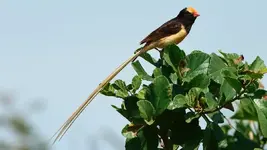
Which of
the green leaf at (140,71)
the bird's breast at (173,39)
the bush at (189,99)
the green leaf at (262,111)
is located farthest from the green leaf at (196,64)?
the bird's breast at (173,39)

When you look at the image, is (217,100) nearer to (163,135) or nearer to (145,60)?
(163,135)

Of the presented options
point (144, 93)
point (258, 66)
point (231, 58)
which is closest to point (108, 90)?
point (144, 93)

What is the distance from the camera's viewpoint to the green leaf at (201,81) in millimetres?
2719

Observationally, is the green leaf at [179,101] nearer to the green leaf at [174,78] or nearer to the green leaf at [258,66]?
the green leaf at [174,78]

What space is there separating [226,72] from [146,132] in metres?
0.40

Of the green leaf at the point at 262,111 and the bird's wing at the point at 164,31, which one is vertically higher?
the bird's wing at the point at 164,31

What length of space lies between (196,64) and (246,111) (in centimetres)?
58

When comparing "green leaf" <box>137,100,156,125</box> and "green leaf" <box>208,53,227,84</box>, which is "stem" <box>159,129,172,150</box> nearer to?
"green leaf" <box>137,100,156,125</box>

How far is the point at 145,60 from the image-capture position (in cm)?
327

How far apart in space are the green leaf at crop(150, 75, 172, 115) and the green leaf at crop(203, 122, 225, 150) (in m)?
0.20

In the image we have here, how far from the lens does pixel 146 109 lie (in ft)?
8.61

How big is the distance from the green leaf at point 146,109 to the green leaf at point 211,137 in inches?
9.2

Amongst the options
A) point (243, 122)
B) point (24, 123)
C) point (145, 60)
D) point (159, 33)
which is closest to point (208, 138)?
point (145, 60)

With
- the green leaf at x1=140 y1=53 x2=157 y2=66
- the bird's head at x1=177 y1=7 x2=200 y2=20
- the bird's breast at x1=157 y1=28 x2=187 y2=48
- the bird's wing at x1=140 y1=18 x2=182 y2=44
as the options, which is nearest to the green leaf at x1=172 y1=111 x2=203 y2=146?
the green leaf at x1=140 y1=53 x2=157 y2=66
